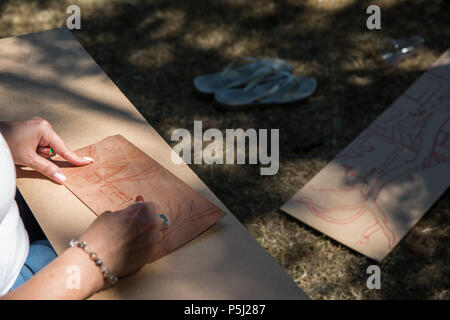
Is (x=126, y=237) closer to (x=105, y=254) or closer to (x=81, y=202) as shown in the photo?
(x=105, y=254)

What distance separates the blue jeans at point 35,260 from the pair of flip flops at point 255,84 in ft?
4.66

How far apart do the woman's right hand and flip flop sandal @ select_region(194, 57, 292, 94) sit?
5.24ft

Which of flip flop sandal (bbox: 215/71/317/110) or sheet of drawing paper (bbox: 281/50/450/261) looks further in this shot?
flip flop sandal (bbox: 215/71/317/110)

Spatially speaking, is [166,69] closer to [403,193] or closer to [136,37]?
[136,37]

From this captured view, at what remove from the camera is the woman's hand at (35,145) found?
3.02ft

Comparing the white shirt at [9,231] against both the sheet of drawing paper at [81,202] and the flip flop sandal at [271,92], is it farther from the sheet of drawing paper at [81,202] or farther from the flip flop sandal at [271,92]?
the flip flop sandal at [271,92]

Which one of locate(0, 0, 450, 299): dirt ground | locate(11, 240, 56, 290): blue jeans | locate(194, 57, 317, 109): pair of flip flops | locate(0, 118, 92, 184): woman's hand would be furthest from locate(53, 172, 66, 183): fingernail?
locate(194, 57, 317, 109): pair of flip flops

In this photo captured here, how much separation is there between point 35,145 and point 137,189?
235 mm

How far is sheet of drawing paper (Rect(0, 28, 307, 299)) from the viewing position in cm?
74

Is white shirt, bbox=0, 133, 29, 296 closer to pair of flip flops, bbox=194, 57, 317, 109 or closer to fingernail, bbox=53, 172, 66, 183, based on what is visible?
fingernail, bbox=53, 172, 66, 183

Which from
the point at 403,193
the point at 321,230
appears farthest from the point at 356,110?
the point at 321,230

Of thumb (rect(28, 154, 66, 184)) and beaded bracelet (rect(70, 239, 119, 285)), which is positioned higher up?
thumb (rect(28, 154, 66, 184))

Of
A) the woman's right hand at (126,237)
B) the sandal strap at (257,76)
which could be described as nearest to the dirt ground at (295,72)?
the sandal strap at (257,76)

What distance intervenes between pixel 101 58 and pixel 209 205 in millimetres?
2027
